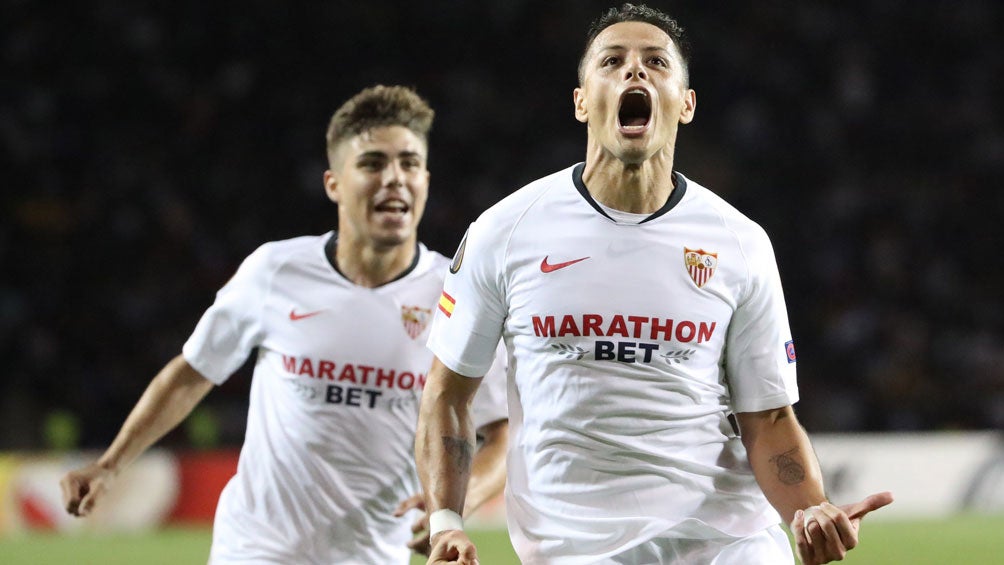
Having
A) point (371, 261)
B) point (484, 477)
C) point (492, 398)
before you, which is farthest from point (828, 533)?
point (371, 261)

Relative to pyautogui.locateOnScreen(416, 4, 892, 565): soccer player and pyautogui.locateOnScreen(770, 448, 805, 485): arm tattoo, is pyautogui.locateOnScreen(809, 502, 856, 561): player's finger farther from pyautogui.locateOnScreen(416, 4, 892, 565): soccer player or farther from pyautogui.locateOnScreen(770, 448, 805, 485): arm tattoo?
pyautogui.locateOnScreen(770, 448, 805, 485): arm tattoo

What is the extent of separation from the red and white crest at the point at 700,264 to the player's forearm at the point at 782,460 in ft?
1.29

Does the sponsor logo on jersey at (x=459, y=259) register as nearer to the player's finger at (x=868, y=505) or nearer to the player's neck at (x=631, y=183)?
the player's neck at (x=631, y=183)

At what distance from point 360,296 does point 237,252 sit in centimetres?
990

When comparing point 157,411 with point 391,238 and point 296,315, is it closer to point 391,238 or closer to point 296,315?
point 296,315

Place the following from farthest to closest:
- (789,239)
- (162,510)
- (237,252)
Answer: (789,239)
(237,252)
(162,510)

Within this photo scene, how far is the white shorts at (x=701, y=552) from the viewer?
3.27 meters

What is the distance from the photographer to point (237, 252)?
1440 cm

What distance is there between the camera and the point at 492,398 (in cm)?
450

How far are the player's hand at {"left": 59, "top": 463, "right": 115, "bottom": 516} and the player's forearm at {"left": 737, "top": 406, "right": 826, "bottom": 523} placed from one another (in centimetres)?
226

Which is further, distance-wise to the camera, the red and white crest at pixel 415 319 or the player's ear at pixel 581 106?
the red and white crest at pixel 415 319

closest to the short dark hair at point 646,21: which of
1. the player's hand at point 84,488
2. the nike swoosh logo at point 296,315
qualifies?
the nike swoosh logo at point 296,315

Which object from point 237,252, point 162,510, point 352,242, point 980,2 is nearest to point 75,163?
point 237,252

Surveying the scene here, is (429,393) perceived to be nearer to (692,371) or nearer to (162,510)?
(692,371)
